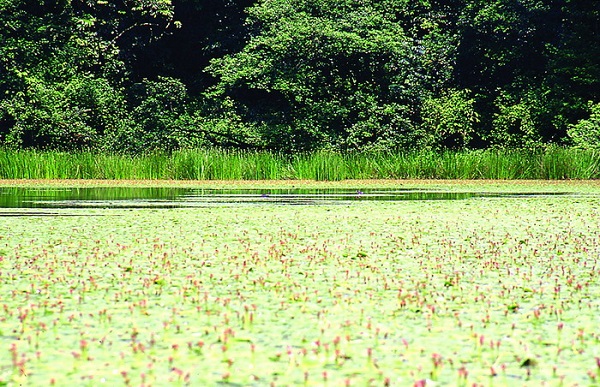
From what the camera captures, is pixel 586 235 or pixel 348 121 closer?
pixel 586 235

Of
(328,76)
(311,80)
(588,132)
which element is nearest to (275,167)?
(311,80)

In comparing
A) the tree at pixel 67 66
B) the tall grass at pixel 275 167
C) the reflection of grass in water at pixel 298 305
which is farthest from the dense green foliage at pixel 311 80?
the reflection of grass in water at pixel 298 305

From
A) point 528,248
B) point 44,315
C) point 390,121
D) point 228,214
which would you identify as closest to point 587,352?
point 44,315

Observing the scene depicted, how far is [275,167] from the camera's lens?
61.4 feet

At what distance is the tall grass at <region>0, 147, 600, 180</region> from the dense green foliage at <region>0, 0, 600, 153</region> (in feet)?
14.0

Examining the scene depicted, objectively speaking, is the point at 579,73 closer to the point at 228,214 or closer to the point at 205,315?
the point at 228,214

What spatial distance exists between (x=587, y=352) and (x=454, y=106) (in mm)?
22133

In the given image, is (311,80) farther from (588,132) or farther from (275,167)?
(588,132)

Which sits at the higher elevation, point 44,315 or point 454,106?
point 454,106

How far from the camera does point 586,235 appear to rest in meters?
7.11

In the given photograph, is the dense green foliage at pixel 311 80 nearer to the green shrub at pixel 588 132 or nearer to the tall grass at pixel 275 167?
the green shrub at pixel 588 132

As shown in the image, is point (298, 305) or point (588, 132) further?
point (588, 132)

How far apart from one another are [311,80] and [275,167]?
19.8 feet

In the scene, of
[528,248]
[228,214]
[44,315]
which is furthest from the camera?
[228,214]
